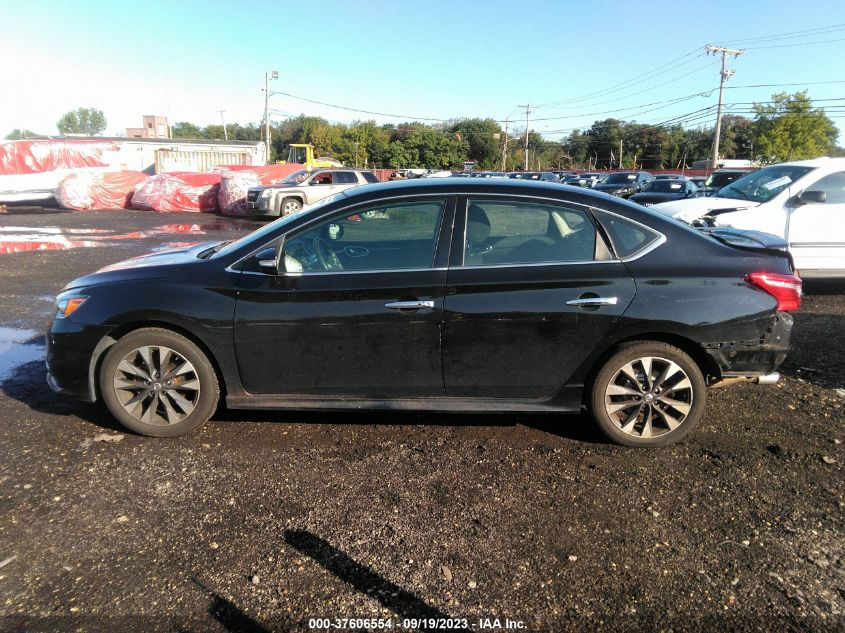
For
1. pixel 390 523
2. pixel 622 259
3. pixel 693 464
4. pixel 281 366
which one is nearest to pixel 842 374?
pixel 693 464

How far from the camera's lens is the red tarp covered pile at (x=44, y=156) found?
27.7 m

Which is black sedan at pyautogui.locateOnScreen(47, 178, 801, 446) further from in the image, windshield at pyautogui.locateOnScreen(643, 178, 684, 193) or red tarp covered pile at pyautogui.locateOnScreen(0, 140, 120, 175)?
red tarp covered pile at pyautogui.locateOnScreen(0, 140, 120, 175)

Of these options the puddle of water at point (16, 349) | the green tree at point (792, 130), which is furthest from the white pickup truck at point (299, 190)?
the green tree at point (792, 130)

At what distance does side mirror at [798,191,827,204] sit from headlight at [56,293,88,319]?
26.4ft

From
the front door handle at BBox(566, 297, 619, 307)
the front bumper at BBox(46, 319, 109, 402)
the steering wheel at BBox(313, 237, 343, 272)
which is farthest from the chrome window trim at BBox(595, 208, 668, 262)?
the front bumper at BBox(46, 319, 109, 402)

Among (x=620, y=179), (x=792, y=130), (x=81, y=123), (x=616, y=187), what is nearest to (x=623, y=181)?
(x=620, y=179)

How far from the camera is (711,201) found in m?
8.34

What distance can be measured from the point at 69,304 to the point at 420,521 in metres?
2.81

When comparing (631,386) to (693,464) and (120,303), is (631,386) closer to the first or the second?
(693,464)

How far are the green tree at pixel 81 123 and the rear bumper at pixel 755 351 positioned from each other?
559ft

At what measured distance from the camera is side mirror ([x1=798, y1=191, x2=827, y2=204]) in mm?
7352

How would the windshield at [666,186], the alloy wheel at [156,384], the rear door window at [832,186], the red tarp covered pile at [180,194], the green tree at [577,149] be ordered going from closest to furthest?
the alloy wheel at [156,384] < the rear door window at [832,186] < the windshield at [666,186] < the red tarp covered pile at [180,194] < the green tree at [577,149]

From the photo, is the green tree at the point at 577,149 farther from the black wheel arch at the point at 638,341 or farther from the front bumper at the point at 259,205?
the black wheel arch at the point at 638,341

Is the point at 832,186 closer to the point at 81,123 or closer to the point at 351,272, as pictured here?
the point at 351,272
